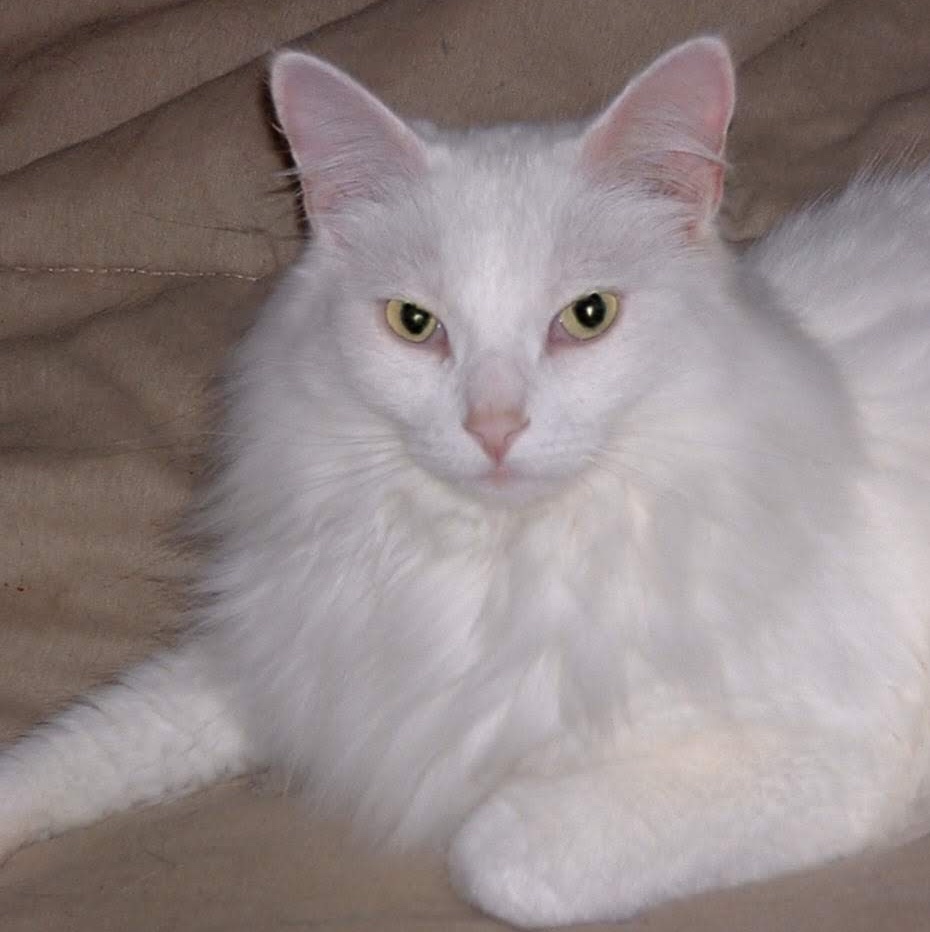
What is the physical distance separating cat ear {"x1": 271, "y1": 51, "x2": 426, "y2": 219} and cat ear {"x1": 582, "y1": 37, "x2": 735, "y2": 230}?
0.86 feet

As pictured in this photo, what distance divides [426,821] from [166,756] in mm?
453

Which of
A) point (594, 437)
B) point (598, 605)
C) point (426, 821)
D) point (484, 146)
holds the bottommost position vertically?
point (426, 821)

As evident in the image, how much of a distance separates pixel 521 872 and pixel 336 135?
1017 millimetres

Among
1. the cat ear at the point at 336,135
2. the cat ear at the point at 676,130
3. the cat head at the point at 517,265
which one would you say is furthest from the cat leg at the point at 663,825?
the cat ear at the point at 336,135

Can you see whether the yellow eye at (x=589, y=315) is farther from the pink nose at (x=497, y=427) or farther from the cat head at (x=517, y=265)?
the pink nose at (x=497, y=427)

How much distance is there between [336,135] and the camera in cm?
240

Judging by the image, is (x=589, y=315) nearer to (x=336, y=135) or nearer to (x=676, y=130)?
(x=676, y=130)

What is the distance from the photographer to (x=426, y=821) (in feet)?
7.90

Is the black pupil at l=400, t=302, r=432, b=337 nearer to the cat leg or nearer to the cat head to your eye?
the cat head

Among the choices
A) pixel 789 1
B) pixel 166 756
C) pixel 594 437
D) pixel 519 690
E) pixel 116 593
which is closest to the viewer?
pixel 594 437

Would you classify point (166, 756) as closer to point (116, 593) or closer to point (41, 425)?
point (116, 593)

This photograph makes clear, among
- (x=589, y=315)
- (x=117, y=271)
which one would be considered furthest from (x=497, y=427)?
(x=117, y=271)

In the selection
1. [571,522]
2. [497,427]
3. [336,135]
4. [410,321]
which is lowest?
[571,522]

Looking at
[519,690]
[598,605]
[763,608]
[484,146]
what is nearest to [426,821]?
[519,690]
